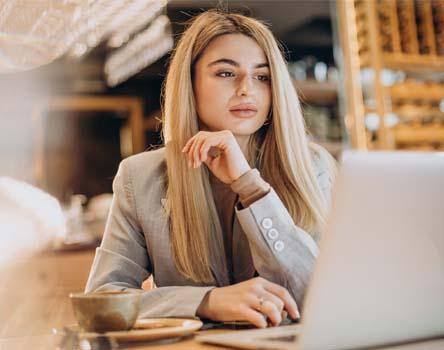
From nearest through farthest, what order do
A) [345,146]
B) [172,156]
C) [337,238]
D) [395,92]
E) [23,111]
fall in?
1. [337,238]
2. [172,156]
3. [395,92]
4. [345,146]
5. [23,111]

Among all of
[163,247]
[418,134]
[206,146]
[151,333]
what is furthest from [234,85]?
[418,134]

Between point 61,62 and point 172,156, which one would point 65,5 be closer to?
point 172,156

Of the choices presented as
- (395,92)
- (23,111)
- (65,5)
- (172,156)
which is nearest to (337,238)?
(172,156)

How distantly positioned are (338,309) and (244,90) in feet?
3.07

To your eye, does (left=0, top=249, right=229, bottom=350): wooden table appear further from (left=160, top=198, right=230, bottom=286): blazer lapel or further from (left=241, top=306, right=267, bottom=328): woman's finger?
(left=241, top=306, right=267, bottom=328): woman's finger

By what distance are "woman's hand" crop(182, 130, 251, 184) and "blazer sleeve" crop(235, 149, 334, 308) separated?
0.11m

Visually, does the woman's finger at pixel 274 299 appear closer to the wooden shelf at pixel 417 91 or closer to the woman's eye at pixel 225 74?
the woman's eye at pixel 225 74

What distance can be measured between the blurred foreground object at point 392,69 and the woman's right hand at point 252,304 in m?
2.78

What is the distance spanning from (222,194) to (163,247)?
230 millimetres

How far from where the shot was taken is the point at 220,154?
55.3 inches

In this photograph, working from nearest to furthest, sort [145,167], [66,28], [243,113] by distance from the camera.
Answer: [145,167]
[243,113]
[66,28]

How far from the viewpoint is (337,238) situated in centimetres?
74

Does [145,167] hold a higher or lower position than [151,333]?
higher

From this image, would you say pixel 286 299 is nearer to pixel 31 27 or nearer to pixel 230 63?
pixel 230 63
